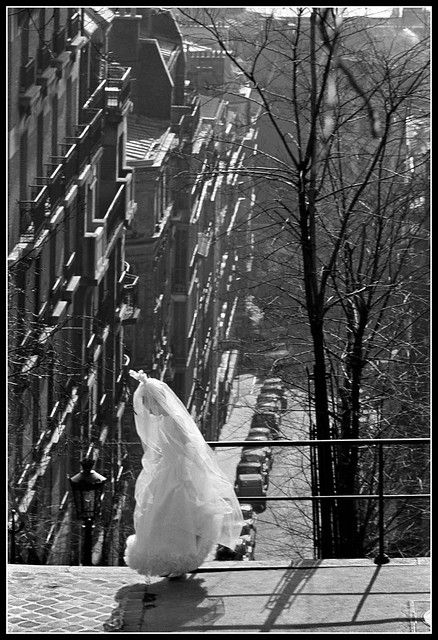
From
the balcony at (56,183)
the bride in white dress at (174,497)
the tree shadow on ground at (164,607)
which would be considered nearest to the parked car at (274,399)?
the balcony at (56,183)

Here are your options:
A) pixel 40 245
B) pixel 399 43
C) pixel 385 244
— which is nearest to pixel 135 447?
pixel 40 245

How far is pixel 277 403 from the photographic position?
9.85 metres

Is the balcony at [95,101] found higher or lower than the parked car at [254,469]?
higher

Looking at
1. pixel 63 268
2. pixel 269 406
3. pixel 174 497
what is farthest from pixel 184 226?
pixel 174 497

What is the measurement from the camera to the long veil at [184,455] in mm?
5215

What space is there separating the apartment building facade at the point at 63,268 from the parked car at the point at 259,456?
122cm

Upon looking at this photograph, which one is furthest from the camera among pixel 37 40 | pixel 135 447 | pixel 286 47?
pixel 135 447

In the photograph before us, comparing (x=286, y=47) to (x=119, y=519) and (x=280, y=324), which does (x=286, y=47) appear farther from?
(x=119, y=519)

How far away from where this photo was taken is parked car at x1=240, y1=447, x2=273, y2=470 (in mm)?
9250

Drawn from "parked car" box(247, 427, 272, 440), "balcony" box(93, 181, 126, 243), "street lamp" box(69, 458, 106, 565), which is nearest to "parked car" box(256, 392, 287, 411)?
"parked car" box(247, 427, 272, 440)

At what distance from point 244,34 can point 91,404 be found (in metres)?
3.78

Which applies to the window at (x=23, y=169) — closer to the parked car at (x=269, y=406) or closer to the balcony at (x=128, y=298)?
the balcony at (x=128, y=298)

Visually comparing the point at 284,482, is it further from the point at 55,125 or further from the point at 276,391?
the point at 55,125

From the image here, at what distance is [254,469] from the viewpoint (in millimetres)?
9219
